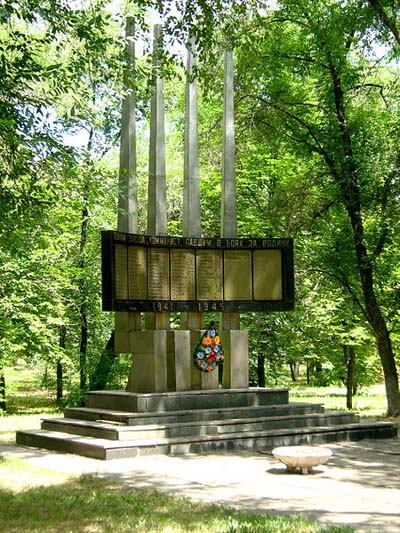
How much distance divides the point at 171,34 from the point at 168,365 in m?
7.34

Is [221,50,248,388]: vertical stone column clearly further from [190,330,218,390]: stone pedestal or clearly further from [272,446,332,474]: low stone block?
[272,446,332,474]: low stone block

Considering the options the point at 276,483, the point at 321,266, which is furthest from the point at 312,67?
the point at 276,483

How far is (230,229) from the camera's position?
16469mm

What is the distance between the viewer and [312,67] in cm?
2075

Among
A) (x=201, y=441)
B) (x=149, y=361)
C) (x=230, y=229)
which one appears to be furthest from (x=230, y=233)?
(x=201, y=441)

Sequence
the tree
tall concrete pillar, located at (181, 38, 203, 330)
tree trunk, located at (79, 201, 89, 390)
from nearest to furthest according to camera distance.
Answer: tall concrete pillar, located at (181, 38, 203, 330) → the tree → tree trunk, located at (79, 201, 89, 390)

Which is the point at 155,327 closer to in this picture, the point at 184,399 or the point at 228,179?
the point at 184,399

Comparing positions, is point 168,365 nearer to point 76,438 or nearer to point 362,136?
point 76,438

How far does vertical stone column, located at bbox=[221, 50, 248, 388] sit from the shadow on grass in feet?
21.5

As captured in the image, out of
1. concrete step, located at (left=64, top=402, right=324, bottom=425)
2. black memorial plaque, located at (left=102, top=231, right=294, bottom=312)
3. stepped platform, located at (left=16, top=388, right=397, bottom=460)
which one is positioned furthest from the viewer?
black memorial plaque, located at (left=102, top=231, right=294, bottom=312)

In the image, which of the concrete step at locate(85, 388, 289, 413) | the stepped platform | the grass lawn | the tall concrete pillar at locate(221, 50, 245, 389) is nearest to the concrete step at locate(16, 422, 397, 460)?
the stepped platform

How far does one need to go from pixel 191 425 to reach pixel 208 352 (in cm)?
215

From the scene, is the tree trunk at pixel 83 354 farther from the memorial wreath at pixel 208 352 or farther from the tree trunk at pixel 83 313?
the memorial wreath at pixel 208 352

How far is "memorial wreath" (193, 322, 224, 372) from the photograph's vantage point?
1563 cm
